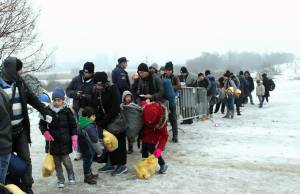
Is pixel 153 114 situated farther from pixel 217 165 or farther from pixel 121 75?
pixel 121 75

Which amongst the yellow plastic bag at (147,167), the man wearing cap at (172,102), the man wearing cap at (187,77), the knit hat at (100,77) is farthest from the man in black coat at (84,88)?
the man wearing cap at (187,77)

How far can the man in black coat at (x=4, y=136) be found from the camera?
16.5ft

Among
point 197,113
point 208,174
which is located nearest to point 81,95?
point 208,174

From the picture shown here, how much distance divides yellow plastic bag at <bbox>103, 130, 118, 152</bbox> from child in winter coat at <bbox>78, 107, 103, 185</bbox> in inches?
6.1

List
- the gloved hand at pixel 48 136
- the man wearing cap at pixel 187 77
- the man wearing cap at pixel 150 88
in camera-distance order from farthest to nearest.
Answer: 1. the man wearing cap at pixel 187 77
2. the man wearing cap at pixel 150 88
3. the gloved hand at pixel 48 136

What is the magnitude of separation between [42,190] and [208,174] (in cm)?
279

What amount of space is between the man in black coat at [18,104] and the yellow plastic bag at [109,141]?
1793mm

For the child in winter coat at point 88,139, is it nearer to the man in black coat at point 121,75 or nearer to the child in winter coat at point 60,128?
the child in winter coat at point 60,128

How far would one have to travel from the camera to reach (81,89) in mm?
8320

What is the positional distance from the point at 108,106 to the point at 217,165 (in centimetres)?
238

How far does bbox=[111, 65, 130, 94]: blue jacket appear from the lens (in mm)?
9781

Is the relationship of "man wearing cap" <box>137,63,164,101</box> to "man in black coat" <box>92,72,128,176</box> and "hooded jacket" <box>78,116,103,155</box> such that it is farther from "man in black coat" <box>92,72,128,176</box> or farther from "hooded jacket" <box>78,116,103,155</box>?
"hooded jacket" <box>78,116,103,155</box>

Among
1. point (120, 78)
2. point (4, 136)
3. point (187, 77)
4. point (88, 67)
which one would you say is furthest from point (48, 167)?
point (187, 77)

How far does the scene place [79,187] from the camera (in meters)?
7.11
